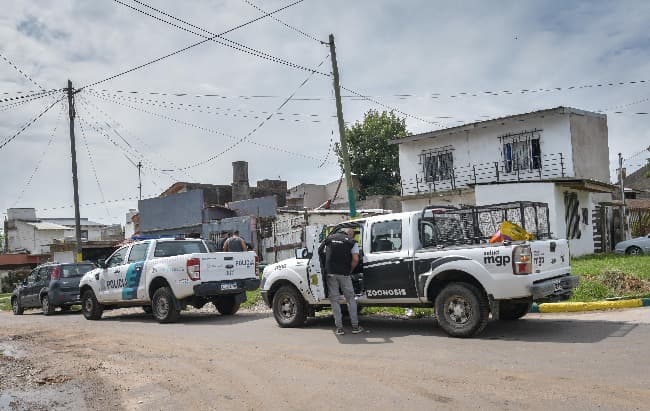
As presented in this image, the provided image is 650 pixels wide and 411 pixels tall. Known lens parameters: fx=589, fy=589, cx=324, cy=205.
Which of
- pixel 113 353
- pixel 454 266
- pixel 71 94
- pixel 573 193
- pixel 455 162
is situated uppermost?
pixel 71 94

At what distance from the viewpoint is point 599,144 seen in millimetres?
29609

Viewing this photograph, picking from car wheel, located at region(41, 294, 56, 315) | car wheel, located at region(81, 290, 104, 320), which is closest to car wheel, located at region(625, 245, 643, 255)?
car wheel, located at region(81, 290, 104, 320)

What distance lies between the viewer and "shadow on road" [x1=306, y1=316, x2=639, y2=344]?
7.91 meters

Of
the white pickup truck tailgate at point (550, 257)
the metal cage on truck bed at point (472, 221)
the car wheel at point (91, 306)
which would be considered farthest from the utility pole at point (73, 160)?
the white pickup truck tailgate at point (550, 257)

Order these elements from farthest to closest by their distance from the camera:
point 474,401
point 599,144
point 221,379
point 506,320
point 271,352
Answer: point 599,144
point 506,320
point 271,352
point 221,379
point 474,401

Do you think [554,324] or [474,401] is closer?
[474,401]

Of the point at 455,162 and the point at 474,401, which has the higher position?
the point at 455,162

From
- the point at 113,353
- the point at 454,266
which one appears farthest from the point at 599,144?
the point at 113,353

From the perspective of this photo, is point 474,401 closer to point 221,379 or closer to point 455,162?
point 221,379

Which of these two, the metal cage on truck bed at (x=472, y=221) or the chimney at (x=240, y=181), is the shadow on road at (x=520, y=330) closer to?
the metal cage on truck bed at (x=472, y=221)

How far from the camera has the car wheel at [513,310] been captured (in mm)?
9242

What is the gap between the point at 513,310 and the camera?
941cm

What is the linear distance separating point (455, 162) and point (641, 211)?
10.00 meters

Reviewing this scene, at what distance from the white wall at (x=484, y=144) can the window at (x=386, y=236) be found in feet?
68.1
